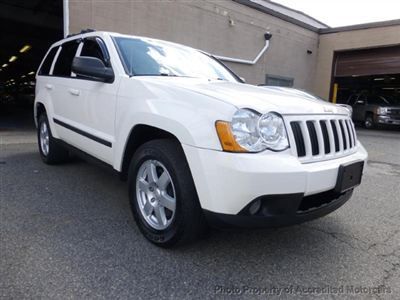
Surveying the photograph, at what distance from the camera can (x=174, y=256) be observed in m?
2.77

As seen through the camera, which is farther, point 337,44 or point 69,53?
point 337,44

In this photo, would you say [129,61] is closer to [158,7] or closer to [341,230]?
[341,230]

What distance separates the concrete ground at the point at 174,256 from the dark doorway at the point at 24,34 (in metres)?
8.79

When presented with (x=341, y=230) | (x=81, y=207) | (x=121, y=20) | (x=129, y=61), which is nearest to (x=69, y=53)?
(x=129, y=61)

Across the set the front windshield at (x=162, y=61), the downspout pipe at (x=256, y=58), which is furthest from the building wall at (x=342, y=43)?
the front windshield at (x=162, y=61)

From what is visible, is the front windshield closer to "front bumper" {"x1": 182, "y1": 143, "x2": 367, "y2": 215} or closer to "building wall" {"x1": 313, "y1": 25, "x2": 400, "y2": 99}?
"front bumper" {"x1": 182, "y1": 143, "x2": 367, "y2": 215}

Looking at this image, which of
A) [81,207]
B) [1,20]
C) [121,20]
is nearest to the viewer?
[81,207]

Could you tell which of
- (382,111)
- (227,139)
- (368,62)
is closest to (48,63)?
(227,139)

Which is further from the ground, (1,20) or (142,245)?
(1,20)

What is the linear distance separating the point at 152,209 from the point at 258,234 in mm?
1007

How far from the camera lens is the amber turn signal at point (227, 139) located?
230cm

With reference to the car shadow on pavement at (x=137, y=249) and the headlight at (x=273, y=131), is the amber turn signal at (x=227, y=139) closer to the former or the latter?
the headlight at (x=273, y=131)

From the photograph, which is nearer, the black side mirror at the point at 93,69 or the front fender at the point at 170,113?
the front fender at the point at 170,113

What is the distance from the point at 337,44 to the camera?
17062mm
